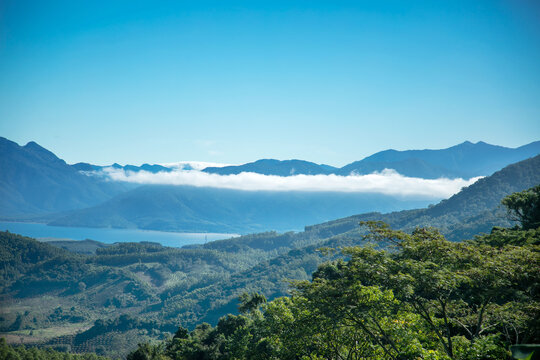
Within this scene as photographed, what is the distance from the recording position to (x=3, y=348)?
244ft

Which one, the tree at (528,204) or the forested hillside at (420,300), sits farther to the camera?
the tree at (528,204)

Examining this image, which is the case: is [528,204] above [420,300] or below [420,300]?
below

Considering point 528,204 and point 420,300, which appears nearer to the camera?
point 420,300

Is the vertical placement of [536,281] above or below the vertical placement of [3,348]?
above

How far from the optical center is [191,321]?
162250mm

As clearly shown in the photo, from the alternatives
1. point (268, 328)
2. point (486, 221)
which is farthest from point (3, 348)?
point (486, 221)

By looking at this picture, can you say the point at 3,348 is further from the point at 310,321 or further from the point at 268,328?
the point at 310,321

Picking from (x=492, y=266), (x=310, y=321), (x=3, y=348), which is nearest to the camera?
(x=492, y=266)

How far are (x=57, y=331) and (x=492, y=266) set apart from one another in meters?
198

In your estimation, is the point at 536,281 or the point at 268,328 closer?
the point at 536,281

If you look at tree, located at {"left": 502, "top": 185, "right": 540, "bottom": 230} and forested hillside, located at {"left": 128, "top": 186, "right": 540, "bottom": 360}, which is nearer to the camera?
forested hillside, located at {"left": 128, "top": 186, "right": 540, "bottom": 360}

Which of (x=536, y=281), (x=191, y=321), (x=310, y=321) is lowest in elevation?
(x=191, y=321)

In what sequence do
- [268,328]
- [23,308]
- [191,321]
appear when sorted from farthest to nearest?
[23,308] < [191,321] < [268,328]

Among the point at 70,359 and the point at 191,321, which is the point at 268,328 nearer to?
the point at 70,359
